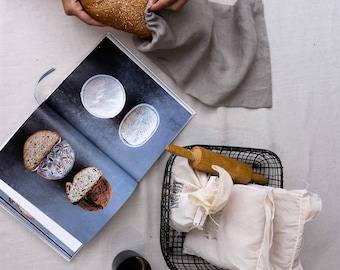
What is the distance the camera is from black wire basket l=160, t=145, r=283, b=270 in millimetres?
676

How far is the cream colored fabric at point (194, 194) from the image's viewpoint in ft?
1.85

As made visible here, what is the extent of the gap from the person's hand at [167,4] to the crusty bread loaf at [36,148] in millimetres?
261

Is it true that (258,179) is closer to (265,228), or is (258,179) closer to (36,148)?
(265,228)

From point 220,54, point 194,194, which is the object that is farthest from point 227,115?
point 194,194

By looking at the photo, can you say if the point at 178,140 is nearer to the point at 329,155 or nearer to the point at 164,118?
the point at 164,118

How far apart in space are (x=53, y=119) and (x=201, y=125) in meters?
0.25

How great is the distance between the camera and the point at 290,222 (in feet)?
1.89

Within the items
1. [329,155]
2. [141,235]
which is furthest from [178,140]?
[329,155]

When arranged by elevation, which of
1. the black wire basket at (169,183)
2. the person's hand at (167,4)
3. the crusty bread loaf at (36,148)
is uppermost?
the person's hand at (167,4)

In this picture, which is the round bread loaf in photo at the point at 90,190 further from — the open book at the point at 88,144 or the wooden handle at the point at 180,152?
the wooden handle at the point at 180,152

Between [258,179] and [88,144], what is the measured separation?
0.28 meters

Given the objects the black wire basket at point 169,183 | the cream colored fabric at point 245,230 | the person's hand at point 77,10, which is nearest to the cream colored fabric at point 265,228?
the cream colored fabric at point 245,230

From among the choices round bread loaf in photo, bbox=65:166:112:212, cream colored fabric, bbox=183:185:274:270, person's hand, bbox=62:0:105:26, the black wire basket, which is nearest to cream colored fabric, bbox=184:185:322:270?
cream colored fabric, bbox=183:185:274:270

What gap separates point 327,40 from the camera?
2.52 feet
